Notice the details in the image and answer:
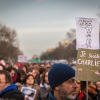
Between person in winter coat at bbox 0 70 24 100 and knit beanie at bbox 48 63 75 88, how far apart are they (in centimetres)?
70

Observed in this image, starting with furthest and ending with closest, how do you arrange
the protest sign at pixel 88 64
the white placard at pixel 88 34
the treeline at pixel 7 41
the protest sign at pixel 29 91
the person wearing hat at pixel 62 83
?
the treeline at pixel 7 41 → the protest sign at pixel 29 91 → the white placard at pixel 88 34 → the protest sign at pixel 88 64 → the person wearing hat at pixel 62 83

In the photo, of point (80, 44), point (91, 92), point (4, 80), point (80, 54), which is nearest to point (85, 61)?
point (80, 54)

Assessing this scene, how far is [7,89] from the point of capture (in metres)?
4.57

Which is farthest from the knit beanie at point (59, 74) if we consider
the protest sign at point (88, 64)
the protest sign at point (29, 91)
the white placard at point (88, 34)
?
the protest sign at point (29, 91)

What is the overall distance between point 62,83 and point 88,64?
5.03 ft

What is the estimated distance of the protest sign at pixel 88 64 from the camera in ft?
16.8

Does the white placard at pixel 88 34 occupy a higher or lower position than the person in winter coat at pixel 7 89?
higher

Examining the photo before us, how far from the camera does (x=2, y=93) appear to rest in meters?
4.54

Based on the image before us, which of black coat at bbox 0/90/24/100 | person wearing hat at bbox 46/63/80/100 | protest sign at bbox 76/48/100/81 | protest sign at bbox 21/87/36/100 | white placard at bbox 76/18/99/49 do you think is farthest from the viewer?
protest sign at bbox 21/87/36/100

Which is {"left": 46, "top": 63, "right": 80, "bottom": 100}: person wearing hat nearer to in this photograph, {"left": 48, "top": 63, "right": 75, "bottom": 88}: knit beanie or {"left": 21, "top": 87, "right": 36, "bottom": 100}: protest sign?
{"left": 48, "top": 63, "right": 75, "bottom": 88}: knit beanie

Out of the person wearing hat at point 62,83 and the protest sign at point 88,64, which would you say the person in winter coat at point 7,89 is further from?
the protest sign at point 88,64

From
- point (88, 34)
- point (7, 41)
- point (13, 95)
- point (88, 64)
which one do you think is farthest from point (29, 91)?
point (7, 41)

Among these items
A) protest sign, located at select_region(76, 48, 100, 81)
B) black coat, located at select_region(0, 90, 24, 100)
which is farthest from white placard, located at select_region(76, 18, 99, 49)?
black coat, located at select_region(0, 90, 24, 100)

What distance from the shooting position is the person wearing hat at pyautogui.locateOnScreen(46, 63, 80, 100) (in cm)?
372
